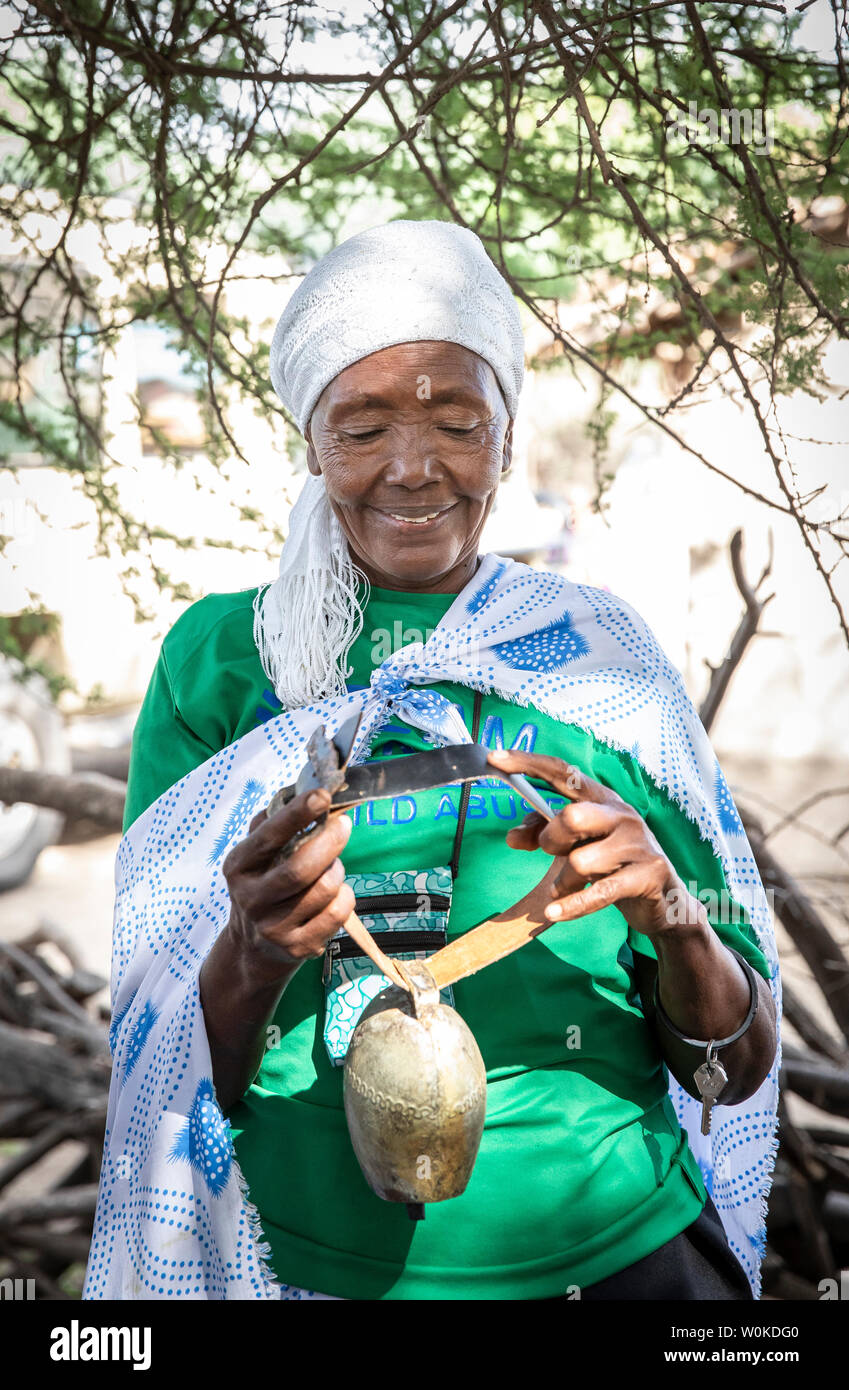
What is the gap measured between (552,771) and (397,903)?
390mm

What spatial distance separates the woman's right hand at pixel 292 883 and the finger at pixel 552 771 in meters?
0.20

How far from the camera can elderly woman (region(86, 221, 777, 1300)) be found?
5.46ft

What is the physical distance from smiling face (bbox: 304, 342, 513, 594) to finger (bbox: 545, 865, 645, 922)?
26.4 inches

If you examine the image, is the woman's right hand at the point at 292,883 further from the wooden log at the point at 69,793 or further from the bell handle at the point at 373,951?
the wooden log at the point at 69,793

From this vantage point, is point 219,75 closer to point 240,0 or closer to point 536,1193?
point 240,0

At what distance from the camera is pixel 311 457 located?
206 centimetres

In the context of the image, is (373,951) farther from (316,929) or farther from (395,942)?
(395,942)

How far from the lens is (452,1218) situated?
165cm

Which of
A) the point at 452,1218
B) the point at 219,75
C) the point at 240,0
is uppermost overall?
the point at 240,0

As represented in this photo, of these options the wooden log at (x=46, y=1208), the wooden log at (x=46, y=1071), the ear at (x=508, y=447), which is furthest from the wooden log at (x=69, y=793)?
the ear at (x=508, y=447)

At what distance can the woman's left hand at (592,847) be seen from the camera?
1443 mm


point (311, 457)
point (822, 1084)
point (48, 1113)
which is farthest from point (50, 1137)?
point (311, 457)
